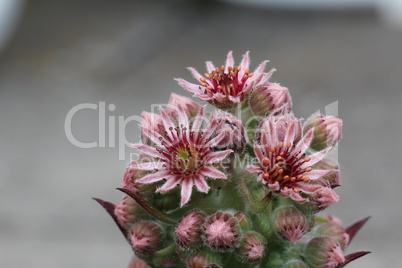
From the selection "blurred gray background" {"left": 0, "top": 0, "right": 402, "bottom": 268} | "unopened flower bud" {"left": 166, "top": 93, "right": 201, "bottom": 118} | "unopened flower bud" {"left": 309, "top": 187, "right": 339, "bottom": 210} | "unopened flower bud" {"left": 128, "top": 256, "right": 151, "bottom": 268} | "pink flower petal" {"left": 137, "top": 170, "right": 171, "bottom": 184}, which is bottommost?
"unopened flower bud" {"left": 128, "top": 256, "right": 151, "bottom": 268}

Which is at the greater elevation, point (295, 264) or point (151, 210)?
point (151, 210)

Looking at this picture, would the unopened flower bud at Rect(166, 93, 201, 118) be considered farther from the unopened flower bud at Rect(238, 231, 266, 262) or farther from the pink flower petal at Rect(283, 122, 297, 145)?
the unopened flower bud at Rect(238, 231, 266, 262)

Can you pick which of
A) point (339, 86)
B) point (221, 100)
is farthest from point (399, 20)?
point (221, 100)

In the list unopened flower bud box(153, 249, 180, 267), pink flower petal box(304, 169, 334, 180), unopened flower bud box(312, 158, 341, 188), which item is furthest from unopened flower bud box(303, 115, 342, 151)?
Answer: unopened flower bud box(153, 249, 180, 267)

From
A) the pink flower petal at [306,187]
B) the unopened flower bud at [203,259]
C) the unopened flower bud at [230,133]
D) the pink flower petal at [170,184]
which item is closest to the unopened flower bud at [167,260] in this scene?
the unopened flower bud at [203,259]

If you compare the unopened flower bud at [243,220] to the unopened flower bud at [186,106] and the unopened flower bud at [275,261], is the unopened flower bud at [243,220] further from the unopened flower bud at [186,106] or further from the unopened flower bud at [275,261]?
the unopened flower bud at [186,106]

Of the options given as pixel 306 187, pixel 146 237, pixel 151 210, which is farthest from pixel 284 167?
pixel 146 237

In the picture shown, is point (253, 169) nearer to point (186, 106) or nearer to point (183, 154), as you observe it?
point (183, 154)
